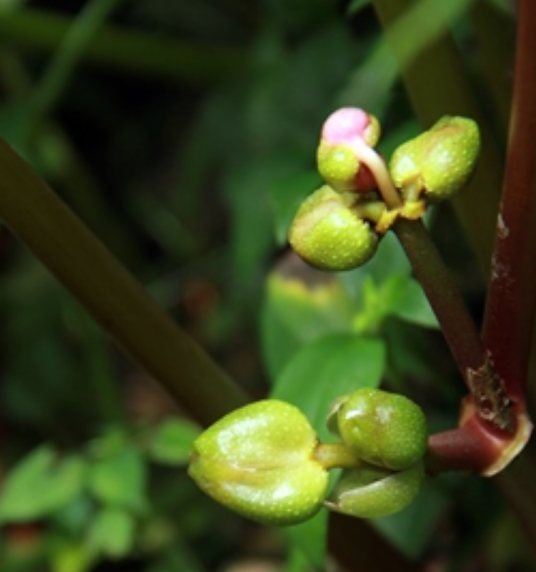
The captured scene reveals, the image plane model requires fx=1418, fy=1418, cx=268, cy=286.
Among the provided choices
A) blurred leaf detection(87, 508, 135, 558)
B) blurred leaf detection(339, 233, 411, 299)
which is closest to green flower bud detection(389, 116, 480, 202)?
blurred leaf detection(339, 233, 411, 299)

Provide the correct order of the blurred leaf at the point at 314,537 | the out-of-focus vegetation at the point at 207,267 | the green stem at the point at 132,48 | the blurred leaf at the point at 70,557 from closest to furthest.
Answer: the blurred leaf at the point at 314,537 → the out-of-focus vegetation at the point at 207,267 → the blurred leaf at the point at 70,557 → the green stem at the point at 132,48

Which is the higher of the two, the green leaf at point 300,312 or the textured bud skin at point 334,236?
the textured bud skin at point 334,236

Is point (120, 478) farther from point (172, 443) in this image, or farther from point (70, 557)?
point (70, 557)

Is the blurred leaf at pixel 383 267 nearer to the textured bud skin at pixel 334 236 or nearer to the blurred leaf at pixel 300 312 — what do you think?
the blurred leaf at pixel 300 312

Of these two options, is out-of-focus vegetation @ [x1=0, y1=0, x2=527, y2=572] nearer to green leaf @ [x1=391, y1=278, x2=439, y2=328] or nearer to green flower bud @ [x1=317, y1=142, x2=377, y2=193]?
green leaf @ [x1=391, y1=278, x2=439, y2=328]

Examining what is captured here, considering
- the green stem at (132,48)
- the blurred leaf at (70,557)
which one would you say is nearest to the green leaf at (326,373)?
the blurred leaf at (70,557)

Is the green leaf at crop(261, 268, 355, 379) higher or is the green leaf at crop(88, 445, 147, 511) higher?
the green leaf at crop(261, 268, 355, 379)

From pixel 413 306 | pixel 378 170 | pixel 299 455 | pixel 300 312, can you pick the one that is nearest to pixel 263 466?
pixel 299 455

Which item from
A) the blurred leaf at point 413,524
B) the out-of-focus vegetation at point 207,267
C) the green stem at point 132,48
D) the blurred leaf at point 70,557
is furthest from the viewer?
the green stem at point 132,48
